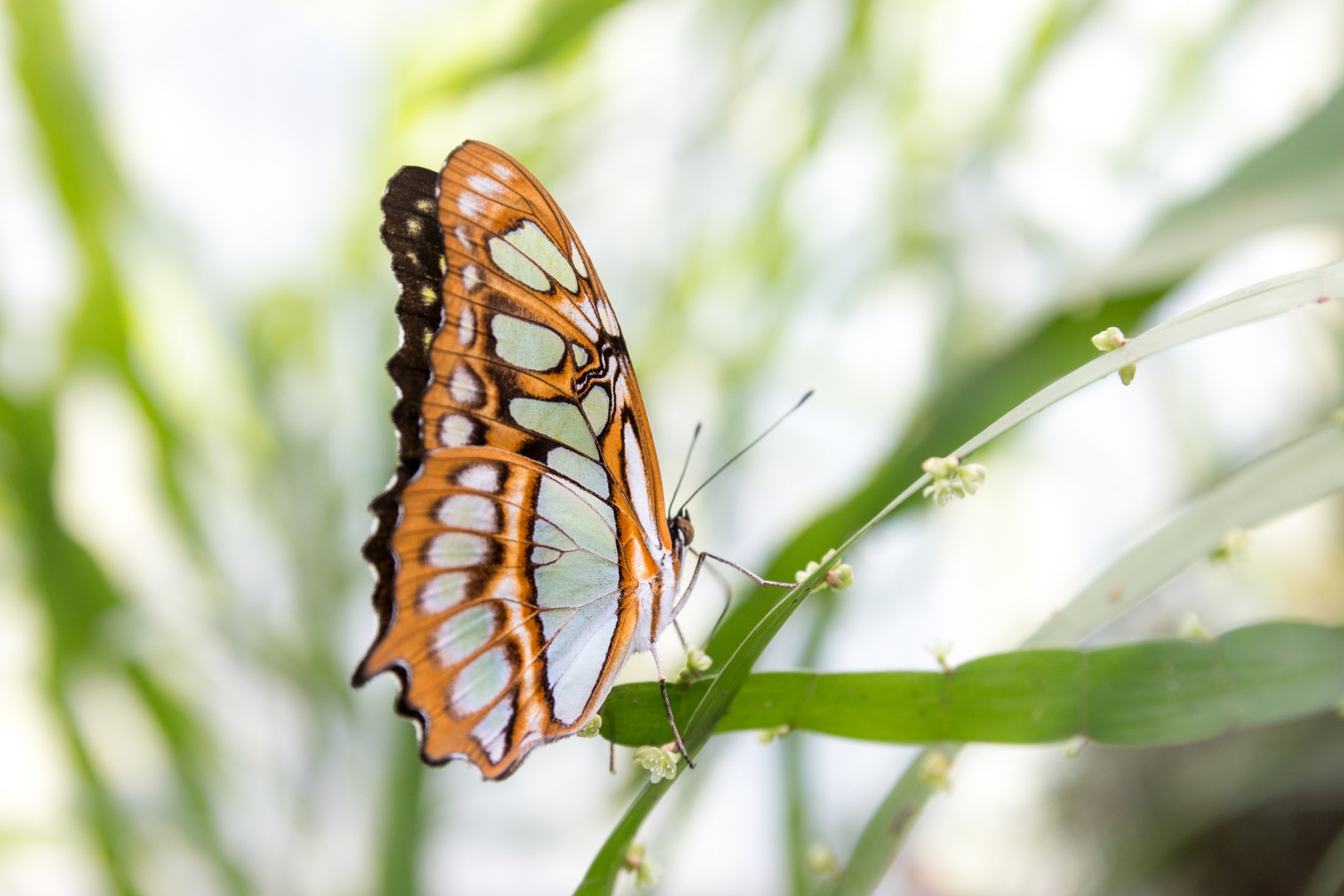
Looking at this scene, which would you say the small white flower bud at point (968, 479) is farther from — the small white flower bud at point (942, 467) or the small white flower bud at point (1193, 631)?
the small white flower bud at point (1193, 631)

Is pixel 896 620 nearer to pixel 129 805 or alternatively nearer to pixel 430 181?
pixel 430 181

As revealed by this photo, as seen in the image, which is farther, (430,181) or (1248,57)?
(1248,57)

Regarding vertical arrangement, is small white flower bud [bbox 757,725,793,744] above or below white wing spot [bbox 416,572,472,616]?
below

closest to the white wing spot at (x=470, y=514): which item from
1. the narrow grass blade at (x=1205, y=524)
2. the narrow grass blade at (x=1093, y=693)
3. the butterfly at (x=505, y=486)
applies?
the butterfly at (x=505, y=486)

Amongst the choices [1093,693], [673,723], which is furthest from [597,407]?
[1093,693]

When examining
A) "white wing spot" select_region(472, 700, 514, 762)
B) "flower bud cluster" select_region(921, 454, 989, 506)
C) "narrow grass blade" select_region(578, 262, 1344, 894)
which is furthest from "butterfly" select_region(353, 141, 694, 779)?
"flower bud cluster" select_region(921, 454, 989, 506)

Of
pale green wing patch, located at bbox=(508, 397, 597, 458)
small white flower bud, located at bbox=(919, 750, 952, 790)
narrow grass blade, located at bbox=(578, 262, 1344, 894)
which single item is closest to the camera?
narrow grass blade, located at bbox=(578, 262, 1344, 894)

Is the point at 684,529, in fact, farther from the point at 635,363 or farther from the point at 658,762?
the point at 635,363

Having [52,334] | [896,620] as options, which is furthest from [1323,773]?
[52,334]

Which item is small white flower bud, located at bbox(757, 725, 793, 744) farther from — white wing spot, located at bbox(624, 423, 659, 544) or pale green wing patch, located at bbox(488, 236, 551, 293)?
pale green wing patch, located at bbox(488, 236, 551, 293)
